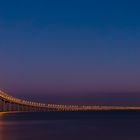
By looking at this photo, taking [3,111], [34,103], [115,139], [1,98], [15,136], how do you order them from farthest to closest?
1. [34,103]
2. [3,111]
3. [1,98]
4. [15,136]
5. [115,139]

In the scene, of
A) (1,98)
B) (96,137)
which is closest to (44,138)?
(96,137)

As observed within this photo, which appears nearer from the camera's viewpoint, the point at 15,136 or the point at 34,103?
the point at 15,136

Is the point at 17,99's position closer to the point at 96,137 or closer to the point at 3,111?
the point at 3,111

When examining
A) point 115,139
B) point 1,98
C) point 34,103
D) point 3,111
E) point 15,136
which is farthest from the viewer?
point 34,103

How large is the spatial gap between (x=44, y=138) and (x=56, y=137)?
213 cm

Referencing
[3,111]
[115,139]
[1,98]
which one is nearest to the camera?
[115,139]

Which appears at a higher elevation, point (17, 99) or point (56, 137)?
point (17, 99)

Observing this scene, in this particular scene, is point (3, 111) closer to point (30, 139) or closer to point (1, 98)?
point (1, 98)

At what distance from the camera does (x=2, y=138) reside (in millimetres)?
50656

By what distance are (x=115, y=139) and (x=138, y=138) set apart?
96.3 inches

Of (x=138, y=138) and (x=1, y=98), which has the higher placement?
(x=1, y=98)

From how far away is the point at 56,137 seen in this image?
52000 mm

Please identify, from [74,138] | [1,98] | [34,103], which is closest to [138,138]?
[74,138]

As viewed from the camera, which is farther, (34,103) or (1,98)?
(34,103)
